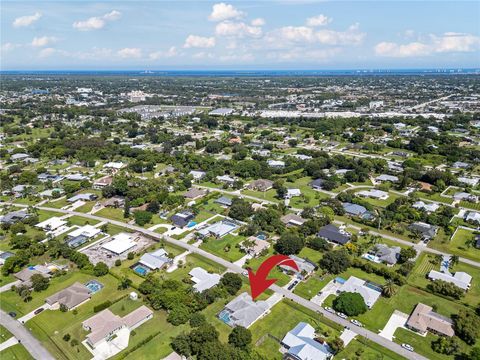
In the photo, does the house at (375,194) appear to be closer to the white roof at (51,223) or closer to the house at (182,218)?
the house at (182,218)

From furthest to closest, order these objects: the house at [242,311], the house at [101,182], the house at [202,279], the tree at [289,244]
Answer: the house at [101,182], the tree at [289,244], the house at [202,279], the house at [242,311]

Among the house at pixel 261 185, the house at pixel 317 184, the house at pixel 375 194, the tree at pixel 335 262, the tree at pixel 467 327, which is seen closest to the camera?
the tree at pixel 467 327

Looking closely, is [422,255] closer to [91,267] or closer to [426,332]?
[426,332]

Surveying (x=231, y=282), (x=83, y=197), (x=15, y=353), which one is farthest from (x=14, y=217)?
(x=231, y=282)

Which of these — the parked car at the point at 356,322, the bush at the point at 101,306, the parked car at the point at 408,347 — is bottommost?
the parked car at the point at 408,347

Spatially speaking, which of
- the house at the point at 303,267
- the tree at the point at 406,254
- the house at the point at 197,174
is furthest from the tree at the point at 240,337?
the house at the point at 197,174

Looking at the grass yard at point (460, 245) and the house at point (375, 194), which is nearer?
the grass yard at point (460, 245)
